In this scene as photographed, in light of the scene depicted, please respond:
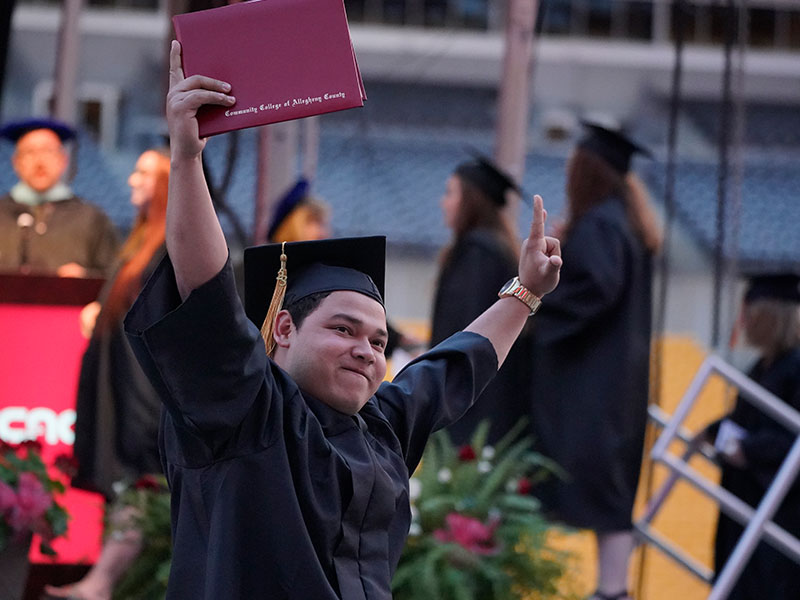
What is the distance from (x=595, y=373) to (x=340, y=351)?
3.15m

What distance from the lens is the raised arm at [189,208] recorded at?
183 centimetres

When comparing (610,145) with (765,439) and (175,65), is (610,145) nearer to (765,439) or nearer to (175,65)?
(765,439)

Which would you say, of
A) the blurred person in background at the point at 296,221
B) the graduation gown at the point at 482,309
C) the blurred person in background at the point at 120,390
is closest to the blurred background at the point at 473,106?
the blurred person in background at the point at 296,221

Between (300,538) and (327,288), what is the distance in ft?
1.42

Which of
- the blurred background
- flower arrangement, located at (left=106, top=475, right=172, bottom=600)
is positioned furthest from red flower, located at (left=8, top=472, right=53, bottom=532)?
the blurred background

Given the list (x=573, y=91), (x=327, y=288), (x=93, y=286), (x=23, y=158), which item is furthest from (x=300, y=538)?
(x=573, y=91)

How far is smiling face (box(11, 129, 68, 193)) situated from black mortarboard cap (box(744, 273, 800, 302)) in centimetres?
303

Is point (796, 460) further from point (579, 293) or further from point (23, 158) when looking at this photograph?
point (23, 158)

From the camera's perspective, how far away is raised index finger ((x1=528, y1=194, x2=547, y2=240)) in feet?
7.73

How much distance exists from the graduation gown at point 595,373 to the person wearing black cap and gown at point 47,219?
203 cm

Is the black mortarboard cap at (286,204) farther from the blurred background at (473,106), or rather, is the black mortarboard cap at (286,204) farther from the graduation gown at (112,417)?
the blurred background at (473,106)

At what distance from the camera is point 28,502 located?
12.7 ft

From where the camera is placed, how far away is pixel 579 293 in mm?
5070

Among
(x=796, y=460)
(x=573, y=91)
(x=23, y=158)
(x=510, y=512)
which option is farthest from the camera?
(x=573, y=91)
